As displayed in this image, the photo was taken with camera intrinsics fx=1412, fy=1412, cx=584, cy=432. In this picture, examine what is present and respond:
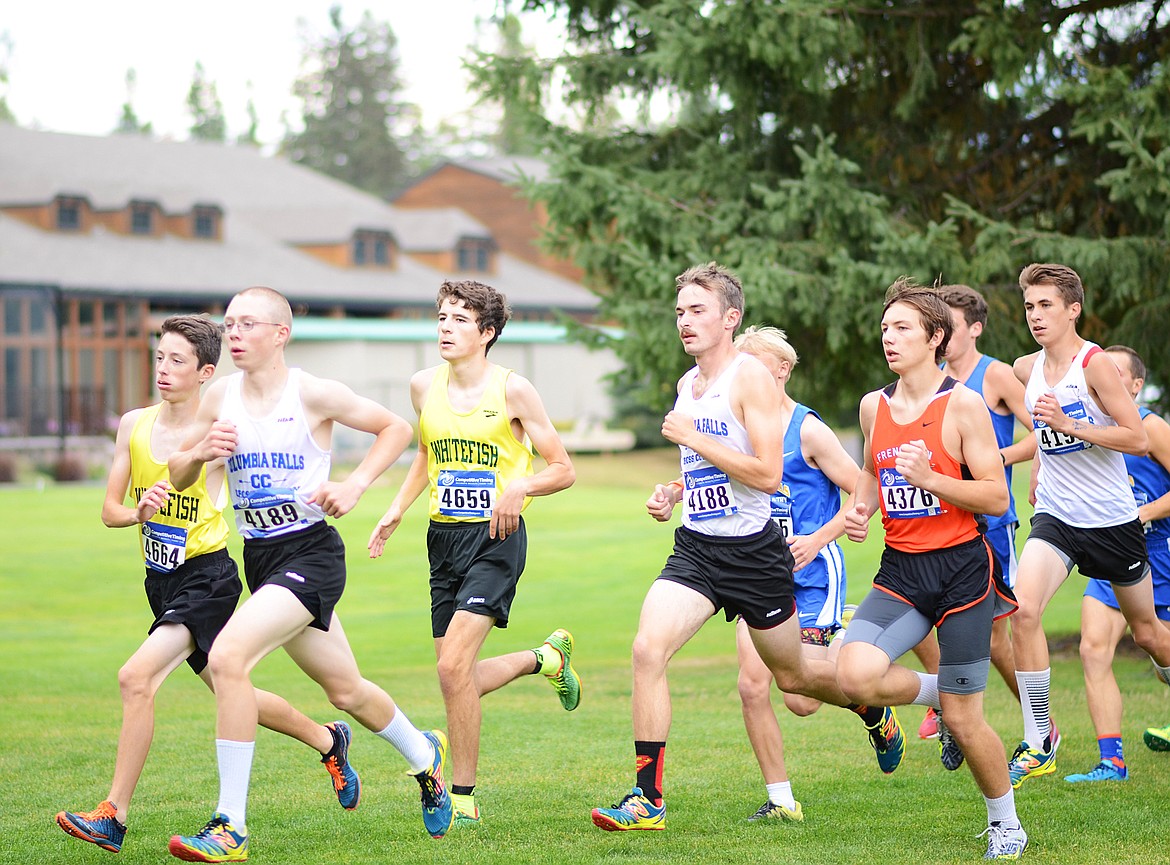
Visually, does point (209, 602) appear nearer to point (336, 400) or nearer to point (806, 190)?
point (336, 400)

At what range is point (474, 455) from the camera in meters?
6.88

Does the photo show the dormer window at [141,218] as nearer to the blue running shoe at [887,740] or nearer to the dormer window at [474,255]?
the dormer window at [474,255]

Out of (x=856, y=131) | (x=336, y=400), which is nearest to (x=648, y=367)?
(x=856, y=131)

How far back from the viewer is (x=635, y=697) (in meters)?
6.14

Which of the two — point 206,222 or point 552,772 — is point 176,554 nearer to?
point 552,772

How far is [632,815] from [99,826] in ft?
7.32

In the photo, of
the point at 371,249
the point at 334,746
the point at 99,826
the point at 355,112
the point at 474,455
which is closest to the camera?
the point at 99,826

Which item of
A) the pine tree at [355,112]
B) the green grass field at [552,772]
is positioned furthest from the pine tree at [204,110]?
the green grass field at [552,772]

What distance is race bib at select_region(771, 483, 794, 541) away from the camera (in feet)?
23.3

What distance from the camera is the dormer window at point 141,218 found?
1994 inches

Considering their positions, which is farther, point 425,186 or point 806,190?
point 425,186

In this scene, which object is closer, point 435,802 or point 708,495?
point 708,495

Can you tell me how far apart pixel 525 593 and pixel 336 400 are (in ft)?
44.7

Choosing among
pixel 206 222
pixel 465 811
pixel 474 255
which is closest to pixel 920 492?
pixel 465 811
